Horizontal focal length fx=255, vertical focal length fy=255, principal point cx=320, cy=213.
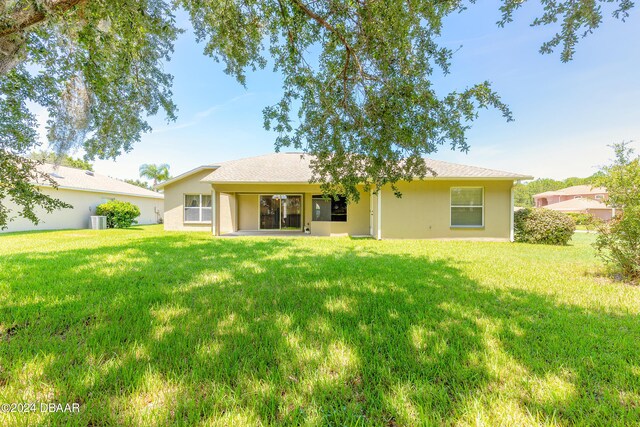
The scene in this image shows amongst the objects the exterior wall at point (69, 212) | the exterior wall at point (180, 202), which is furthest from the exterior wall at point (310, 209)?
the exterior wall at point (69, 212)

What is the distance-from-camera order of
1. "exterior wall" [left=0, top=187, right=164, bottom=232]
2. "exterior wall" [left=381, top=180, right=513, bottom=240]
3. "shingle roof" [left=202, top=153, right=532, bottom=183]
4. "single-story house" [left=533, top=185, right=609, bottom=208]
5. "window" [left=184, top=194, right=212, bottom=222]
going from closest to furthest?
"shingle roof" [left=202, top=153, right=532, bottom=183], "exterior wall" [left=381, top=180, right=513, bottom=240], "exterior wall" [left=0, top=187, right=164, bottom=232], "window" [left=184, top=194, right=212, bottom=222], "single-story house" [left=533, top=185, right=609, bottom=208]

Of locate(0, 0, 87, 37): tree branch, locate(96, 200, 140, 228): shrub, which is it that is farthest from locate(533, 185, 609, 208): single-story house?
locate(96, 200, 140, 228): shrub

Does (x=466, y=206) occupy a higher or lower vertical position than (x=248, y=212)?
higher

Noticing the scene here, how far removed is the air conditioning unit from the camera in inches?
651

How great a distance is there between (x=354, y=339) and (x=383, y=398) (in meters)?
0.87

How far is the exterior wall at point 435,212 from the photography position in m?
11.5

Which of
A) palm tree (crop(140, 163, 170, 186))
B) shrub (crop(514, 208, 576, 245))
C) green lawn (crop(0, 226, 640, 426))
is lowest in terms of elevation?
green lawn (crop(0, 226, 640, 426))

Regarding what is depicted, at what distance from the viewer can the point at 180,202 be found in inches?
623

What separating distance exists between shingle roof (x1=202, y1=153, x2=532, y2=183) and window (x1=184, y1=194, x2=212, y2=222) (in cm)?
250

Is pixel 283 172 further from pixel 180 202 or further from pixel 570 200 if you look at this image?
pixel 570 200

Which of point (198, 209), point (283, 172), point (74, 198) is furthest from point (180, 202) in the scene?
point (74, 198)

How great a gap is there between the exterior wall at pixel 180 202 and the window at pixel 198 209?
22 cm

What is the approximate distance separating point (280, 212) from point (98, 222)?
12.0m

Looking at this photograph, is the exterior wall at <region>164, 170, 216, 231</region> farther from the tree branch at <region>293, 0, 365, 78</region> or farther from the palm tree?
the palm tree
